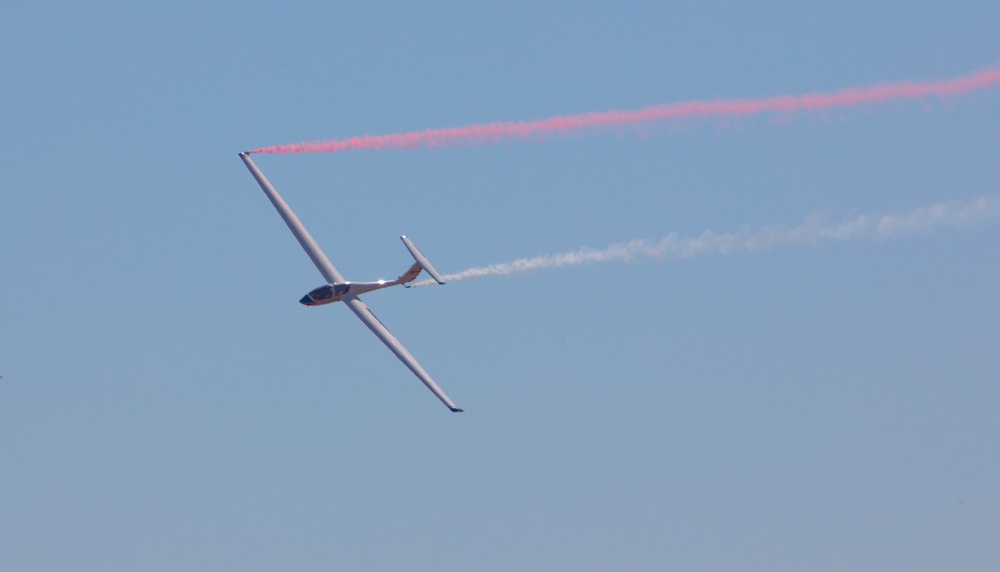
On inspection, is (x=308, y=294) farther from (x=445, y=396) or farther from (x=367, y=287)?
(x=445, y=396)

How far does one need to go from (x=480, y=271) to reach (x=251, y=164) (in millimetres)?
17896

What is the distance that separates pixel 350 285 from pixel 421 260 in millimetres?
5353

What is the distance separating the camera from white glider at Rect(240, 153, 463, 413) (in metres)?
75.8

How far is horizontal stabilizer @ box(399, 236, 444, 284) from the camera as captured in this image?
2929 inches

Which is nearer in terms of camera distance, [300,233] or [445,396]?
[445,396]

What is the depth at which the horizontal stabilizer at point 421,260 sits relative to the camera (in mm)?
74394

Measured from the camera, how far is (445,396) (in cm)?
7362

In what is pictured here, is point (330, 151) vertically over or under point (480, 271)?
over

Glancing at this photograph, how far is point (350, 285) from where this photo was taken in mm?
79625

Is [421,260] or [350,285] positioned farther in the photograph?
[350,285]

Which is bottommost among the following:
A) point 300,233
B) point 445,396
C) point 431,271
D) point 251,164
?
point 445,396

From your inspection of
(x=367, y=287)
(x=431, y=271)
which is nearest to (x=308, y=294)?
(x=367, y=287)

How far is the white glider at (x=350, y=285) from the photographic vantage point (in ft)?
249

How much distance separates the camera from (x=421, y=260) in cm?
7650
